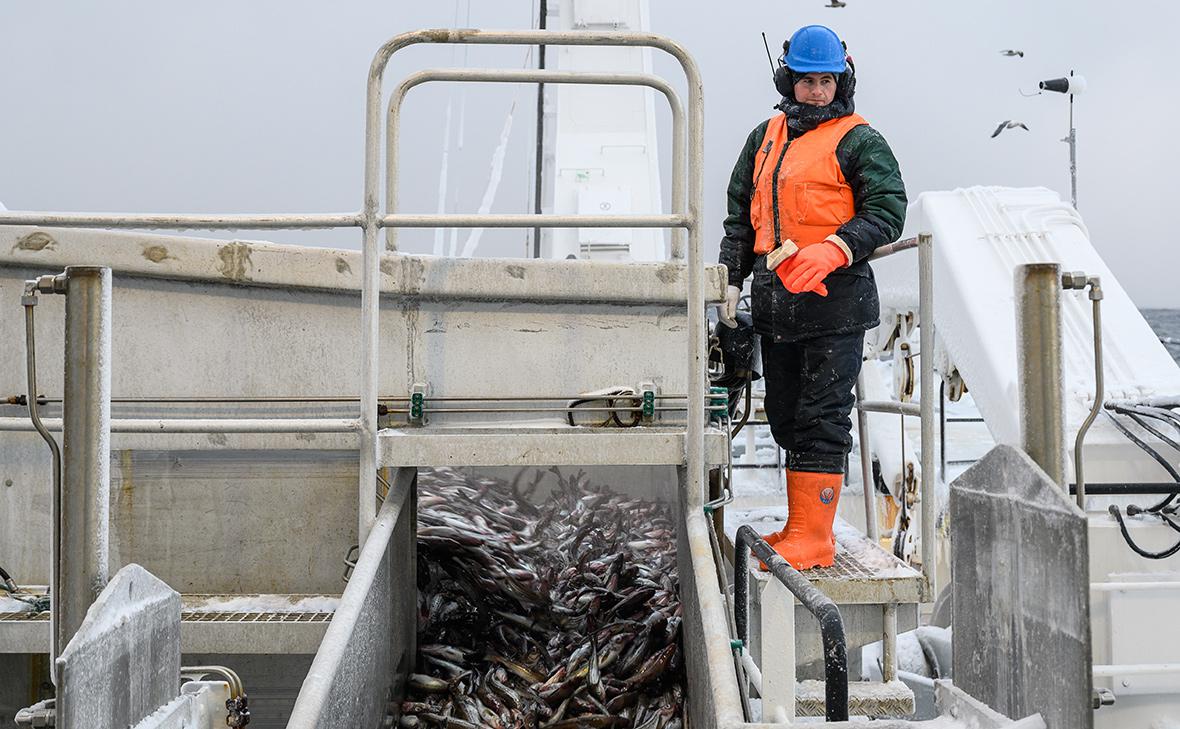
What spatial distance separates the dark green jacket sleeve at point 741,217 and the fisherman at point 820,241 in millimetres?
219

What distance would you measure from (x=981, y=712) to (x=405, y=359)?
2.59m

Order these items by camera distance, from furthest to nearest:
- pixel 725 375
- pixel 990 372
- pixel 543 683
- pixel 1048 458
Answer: pixel 990 372 < pixel 725 375 < pixel 543 683 < pixel 1048 458

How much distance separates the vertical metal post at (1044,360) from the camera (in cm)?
208

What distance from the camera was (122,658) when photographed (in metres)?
2.00

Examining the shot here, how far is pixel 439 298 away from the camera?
4.00 metres

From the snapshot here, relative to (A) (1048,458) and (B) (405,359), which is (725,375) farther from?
(A) (1048,458)

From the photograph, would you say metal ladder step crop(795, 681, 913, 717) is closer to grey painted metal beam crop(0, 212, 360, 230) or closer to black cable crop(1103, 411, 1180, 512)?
grey painted metal beam crop(0, 212, 360, 230)

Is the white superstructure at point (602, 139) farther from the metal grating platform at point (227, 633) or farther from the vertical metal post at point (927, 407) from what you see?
the metal grating platform at point (227, 633)

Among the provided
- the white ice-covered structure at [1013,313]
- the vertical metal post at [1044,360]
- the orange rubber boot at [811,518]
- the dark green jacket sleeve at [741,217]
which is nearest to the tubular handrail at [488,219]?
the orange rubber boot at [811,518]

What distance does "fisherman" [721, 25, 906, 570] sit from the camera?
3594 millimetres

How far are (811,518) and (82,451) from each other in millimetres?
2536

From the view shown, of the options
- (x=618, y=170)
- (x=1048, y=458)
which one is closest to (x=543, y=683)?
(x=1048, y=458)

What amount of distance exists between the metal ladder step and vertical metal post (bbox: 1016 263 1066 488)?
1.55 metres

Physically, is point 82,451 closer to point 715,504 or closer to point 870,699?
point 715,504
